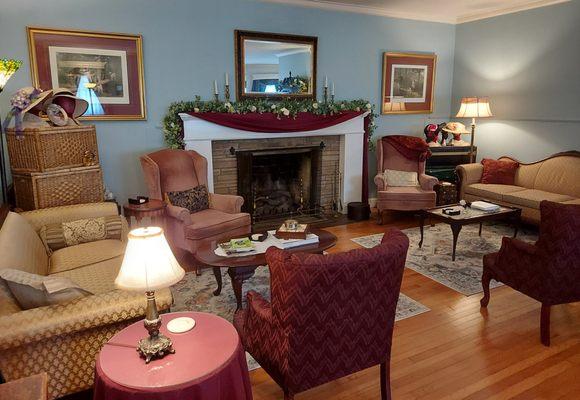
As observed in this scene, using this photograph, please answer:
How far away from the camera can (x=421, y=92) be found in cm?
647

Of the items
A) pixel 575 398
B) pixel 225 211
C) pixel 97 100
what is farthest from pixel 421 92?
pixel 575 398

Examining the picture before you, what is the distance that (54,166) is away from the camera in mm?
3682

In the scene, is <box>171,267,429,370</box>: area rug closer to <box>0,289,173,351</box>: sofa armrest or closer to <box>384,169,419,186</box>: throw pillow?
<box>0,289,173,351</box>: sofa armrest

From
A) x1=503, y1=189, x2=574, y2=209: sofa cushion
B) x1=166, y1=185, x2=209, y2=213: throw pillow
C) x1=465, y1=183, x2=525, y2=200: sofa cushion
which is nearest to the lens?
x1=166, y1=185, x2=209, y2=213: throw pillow

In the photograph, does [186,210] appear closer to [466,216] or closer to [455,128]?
[466,216]

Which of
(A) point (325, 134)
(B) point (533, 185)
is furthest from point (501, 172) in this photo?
(A) point (325, 134)

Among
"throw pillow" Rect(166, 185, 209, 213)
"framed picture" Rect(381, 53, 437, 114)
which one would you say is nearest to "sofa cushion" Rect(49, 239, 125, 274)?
"throw pillow" Rect(166, 185, 209, 213)

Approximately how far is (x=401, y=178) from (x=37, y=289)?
4.71 metres

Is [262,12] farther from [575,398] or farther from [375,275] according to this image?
[575,398]

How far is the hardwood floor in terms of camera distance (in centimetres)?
237

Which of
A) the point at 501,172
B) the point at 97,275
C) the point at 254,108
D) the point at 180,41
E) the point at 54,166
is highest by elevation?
the point at 180,41

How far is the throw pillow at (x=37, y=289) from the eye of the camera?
6.33ft

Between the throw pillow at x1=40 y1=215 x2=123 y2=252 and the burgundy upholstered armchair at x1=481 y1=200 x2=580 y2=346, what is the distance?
10.3 ft

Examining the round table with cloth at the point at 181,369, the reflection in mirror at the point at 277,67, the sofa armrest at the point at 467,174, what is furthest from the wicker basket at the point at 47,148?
the sofa armrest at the point at 467,174
